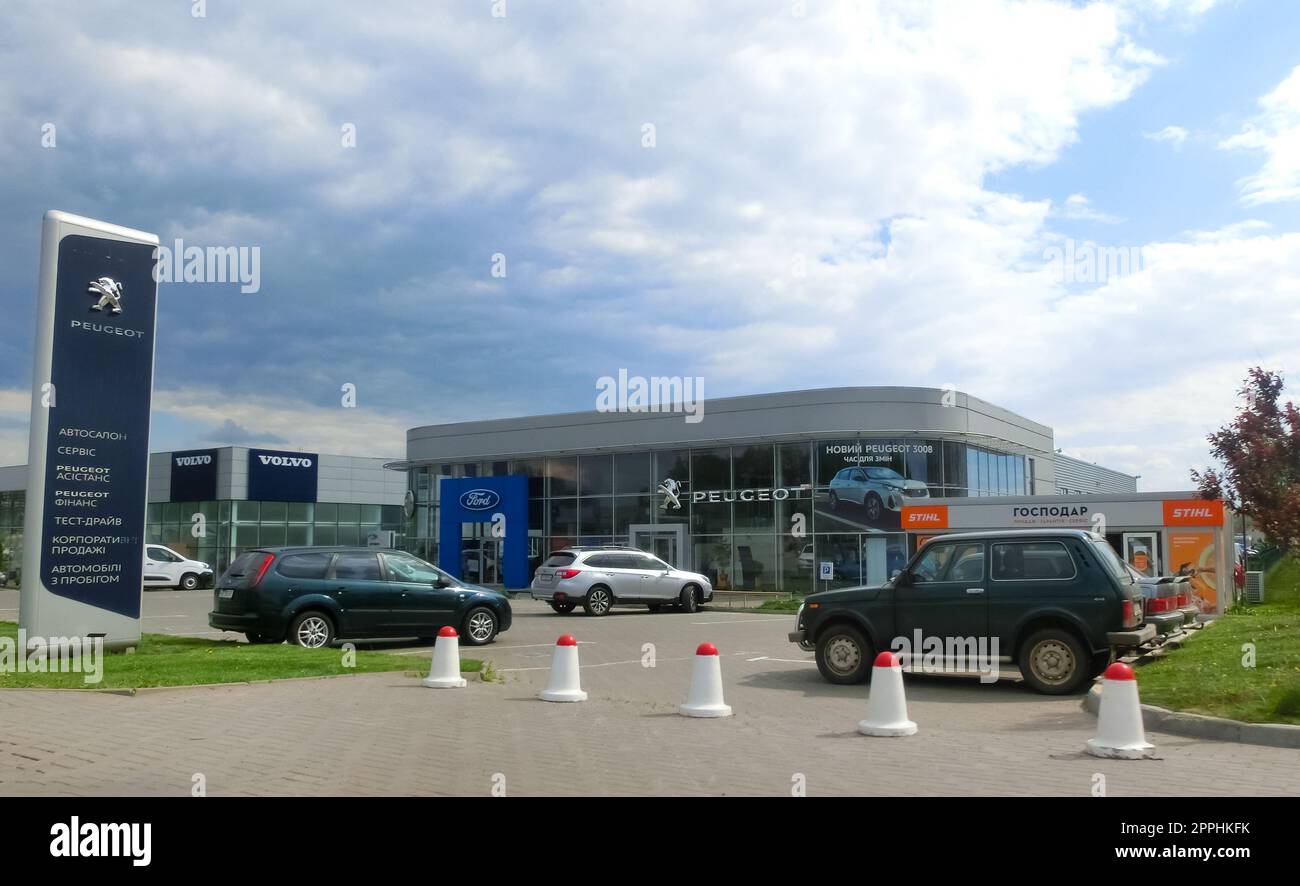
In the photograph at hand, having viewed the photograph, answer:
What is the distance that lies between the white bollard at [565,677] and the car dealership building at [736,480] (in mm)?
20778

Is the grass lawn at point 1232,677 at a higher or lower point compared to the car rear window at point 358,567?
lower

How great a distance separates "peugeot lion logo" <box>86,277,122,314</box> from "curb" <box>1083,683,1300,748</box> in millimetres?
14003

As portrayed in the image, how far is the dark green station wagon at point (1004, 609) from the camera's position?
11859mm

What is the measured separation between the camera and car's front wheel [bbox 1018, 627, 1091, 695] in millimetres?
11891

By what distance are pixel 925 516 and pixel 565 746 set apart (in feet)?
76.7

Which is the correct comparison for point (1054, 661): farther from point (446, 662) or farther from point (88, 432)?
point (88, 432)

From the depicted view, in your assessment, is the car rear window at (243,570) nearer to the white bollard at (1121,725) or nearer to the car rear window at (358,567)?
the car rear window at (358,567)

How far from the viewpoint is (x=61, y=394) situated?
14594 millimetres

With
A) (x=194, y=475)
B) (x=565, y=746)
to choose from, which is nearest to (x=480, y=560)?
(x=194, y=475)

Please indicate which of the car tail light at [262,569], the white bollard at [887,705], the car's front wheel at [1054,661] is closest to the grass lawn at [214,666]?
the car tail light at [262,569]

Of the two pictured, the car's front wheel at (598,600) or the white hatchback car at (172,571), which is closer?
the car's front wheel at (598,600)

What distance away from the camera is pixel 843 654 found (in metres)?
13.1
